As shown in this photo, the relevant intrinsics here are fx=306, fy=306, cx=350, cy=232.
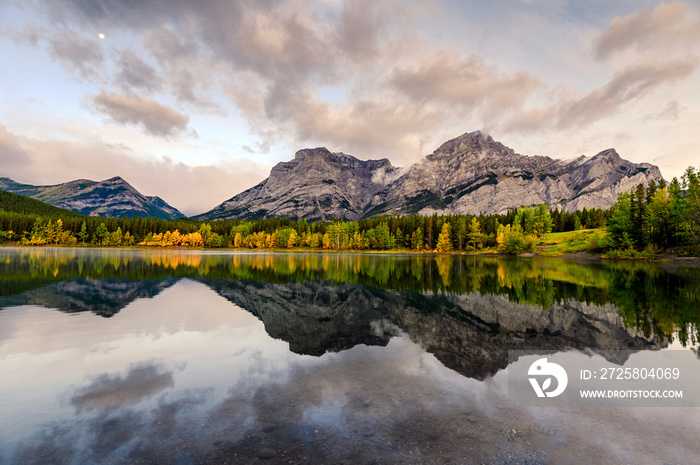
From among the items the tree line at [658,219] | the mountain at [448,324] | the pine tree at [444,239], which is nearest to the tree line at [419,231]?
the pine tree at [444,239]

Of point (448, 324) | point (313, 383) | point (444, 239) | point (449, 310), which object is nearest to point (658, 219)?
point (444, 239)

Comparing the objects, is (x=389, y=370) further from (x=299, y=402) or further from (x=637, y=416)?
(x=637, y=416)

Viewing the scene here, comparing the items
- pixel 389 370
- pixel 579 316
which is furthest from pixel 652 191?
pixel 389 370

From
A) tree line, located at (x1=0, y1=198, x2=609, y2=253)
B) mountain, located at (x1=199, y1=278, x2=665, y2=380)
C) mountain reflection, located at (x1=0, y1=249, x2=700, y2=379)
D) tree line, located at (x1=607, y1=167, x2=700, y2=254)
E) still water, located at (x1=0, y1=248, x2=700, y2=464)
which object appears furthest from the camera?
tree line, located at (x1=0, y1=198, x2=609, y2=253)

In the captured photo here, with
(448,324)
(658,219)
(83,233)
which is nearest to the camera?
(448,324)

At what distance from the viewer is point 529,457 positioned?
740cm

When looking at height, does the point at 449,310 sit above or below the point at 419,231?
below

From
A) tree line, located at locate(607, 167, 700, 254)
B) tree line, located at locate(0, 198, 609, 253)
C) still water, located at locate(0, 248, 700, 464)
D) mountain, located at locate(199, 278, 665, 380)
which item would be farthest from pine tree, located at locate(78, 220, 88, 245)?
tree line, located at locate(607, 167, 700, 254)

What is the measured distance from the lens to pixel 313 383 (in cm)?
1223

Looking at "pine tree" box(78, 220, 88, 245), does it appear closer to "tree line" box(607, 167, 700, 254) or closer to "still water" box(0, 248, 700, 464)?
"still water" box(0, 248, 700, 464)

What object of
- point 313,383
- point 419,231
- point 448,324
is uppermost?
point 419,231

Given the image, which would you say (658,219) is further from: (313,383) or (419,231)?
(313,383)

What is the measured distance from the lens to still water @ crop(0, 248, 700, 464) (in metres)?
7.78

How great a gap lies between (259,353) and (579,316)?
911 inches
